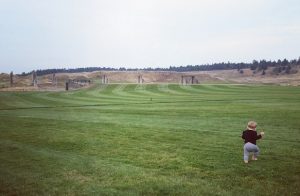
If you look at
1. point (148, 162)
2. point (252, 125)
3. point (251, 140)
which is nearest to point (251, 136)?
point (251, 140)

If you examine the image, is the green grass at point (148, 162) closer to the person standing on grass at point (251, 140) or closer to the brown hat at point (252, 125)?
the person standing on grass at point (251, 140)

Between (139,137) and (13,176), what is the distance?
8147 millimetres

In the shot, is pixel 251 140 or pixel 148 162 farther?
pixel 251 140

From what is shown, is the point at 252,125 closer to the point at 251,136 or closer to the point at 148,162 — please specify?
the point at 251,136

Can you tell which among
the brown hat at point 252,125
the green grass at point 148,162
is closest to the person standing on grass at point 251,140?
the brown hat at point 252,125

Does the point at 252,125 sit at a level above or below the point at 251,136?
above

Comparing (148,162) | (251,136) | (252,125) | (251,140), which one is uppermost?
(252,125)

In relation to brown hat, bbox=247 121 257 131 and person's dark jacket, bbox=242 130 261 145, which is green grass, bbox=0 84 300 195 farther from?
brown hat, bbox=247 121 257 131

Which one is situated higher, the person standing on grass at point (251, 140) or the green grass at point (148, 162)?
the person standing on grass at point (251, 140)

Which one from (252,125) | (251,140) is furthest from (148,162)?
(252,125)

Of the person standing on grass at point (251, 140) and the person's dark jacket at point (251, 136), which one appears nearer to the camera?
the person standing on grass at point (251, 140)

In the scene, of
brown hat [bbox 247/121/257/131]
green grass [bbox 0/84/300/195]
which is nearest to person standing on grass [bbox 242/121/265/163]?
Answer: brown hat [bbox 247/121/257/131]

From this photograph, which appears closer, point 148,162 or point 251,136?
point 148,162

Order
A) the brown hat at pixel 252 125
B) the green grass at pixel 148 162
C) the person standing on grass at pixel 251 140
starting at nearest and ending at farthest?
the green grass at pixel 148 162 < the person standing on grass at pixel 251 140 < the brown hat at pixel 252 125
